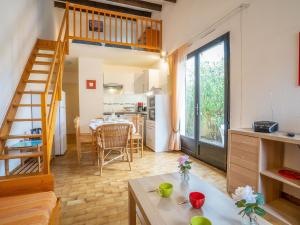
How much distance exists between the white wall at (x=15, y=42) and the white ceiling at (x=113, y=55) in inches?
36.7

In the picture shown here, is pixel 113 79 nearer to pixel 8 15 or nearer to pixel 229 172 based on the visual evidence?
pixel 8 15

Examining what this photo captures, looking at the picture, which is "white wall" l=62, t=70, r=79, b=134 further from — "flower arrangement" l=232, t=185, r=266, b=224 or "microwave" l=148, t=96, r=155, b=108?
"flower arrangement" l=232, t=185, r=266, b=224

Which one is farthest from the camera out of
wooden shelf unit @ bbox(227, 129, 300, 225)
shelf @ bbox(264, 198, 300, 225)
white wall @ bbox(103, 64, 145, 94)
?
white wall @ bbox(103, 64, 145, 94)

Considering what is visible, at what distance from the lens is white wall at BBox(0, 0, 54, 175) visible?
8.13 ft

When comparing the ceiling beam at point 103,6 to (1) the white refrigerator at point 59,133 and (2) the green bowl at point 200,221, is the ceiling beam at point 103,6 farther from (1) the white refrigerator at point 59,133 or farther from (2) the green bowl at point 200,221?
(2) the green bowl at point 200,221

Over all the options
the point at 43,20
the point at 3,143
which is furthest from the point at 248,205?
the point at 43,20

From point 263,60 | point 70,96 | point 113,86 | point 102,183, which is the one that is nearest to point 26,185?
point 102,183

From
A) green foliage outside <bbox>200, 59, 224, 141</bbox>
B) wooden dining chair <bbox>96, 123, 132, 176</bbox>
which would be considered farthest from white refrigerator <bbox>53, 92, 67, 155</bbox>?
green foliage outside <bbox>200, 59, 224, 141</bbox>

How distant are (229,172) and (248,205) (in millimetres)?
1407

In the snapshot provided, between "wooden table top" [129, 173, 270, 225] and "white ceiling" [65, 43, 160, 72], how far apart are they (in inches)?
156

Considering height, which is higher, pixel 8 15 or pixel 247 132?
pixel 8 15

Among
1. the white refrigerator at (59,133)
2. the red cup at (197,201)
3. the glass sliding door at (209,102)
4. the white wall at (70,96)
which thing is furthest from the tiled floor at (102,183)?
the white wall at (70,96)

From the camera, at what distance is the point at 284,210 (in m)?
1.76

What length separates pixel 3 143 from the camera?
230 cm
